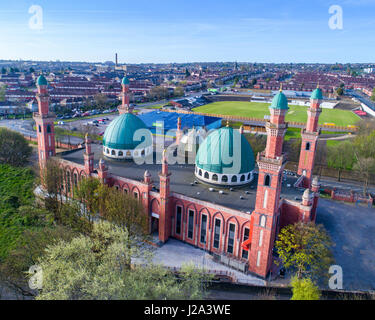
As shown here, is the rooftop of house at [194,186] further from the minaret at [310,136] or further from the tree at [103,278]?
the tree at [103,278]

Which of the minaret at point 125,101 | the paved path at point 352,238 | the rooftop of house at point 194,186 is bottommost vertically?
the paved path at point 352,238

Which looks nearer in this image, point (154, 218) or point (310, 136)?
point (154, 218)

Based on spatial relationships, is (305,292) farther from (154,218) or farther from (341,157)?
(341,157)

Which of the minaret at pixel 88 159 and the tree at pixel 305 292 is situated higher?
the minaret at pixel 88 159

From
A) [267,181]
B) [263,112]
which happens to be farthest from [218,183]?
[263,112]

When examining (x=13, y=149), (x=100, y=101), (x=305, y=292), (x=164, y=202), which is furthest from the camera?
(x=100, y=101)

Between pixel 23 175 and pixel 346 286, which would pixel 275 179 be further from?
pixel 23 175

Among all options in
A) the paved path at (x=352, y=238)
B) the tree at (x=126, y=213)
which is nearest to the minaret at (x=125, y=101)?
the tree at (x=126, y=213)
